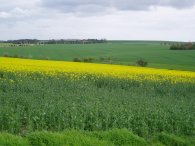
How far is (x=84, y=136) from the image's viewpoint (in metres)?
9.51

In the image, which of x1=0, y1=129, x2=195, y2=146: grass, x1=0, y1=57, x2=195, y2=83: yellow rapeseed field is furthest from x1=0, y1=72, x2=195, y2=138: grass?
x1=0, y1=57, x2=195, y2=83: yellow rapeseed field

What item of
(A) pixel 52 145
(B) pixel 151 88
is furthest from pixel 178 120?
(B) pixel 151 88

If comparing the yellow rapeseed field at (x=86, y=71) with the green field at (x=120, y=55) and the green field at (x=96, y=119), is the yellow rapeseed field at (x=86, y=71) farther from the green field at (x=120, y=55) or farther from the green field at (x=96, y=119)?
the green field at (x=120, y=55)

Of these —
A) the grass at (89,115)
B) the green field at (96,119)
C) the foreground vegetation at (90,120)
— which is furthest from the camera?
the grass at (89,115)

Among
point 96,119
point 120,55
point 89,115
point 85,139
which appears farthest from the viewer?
point 120,55

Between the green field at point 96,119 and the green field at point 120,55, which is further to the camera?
the green field at point 120,55

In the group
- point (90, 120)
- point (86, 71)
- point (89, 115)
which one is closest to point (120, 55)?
point (86, 71)

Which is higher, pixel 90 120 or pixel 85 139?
pixel 85 139

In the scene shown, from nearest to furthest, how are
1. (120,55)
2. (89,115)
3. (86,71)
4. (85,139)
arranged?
(85,139), (89,115), (86,71), (120,55)

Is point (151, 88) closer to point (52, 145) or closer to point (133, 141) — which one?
point (133, 141)

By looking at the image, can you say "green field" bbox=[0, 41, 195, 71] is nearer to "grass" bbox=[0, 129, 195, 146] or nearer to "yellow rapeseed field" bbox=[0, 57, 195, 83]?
"yellow rapeseed field" bbox=[0, 57, 195, 83]

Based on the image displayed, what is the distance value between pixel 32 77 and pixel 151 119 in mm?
11991

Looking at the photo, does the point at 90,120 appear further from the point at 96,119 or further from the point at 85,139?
the point at 85,139

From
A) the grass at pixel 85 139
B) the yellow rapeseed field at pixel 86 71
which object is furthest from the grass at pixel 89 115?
the yellow rapeseed field at pixel 86 71
